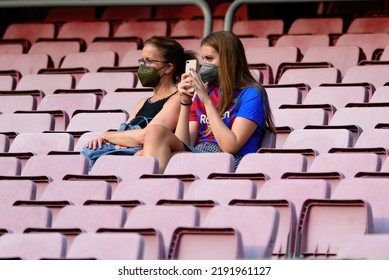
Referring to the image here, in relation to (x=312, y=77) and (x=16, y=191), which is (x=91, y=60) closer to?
(x=312, y=77)

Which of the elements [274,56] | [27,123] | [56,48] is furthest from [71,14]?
[27,123]

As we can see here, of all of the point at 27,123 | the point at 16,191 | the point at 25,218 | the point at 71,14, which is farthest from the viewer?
the point at 71,14

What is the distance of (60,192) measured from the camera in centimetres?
579

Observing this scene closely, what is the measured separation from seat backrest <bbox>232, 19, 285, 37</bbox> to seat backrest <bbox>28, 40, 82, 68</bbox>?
107 cm

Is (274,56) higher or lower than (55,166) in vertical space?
higher

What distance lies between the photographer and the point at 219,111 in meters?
6.27

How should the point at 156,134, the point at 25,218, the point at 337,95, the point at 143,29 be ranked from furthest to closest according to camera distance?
the point at 143,29 → the point at 337,95 → the point at 156,134 → the point at 25,218

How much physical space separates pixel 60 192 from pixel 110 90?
2.43 meters

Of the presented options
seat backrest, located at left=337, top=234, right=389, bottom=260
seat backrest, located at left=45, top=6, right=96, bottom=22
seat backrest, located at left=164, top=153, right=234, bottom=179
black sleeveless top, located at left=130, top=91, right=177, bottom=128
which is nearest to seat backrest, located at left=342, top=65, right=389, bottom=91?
black sleeveless top, located at left=130, top=91, right=177, bottom=128

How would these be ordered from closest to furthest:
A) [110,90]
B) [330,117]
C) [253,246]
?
[253,246]
[330,117]
[110,90]

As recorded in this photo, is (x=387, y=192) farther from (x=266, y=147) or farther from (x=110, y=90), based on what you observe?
(x=110, y=90)

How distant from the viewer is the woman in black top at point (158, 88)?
645cm

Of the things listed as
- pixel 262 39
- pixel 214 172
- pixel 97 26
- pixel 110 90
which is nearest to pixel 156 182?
pixel 214 172

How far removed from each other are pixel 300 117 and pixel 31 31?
147 inches
